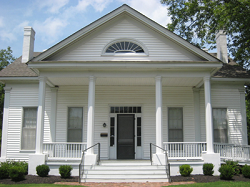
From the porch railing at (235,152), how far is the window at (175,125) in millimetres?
2242

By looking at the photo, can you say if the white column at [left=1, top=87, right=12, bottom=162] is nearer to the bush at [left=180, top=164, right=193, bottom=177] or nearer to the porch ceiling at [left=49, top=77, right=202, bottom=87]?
the porch ceiling at [left=49, top=77, right=202, bottom=87]

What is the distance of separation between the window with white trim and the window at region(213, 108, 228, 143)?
18.2 ft

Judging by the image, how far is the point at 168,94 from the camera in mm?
14281

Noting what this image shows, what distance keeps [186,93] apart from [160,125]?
12.3ft

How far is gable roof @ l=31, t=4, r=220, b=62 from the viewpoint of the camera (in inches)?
462

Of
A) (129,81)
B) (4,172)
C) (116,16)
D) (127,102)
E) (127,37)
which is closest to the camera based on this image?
(4,172)

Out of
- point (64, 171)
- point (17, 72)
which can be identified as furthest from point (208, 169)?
point (17, 72)

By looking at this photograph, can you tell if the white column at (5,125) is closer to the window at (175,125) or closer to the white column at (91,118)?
the white column at (91,118)

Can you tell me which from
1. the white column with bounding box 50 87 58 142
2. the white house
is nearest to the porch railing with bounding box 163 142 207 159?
the white house

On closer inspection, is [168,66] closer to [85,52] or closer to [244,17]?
[85,52]

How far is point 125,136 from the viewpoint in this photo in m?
13.8

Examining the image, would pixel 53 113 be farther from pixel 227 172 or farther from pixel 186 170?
pixel 227 172

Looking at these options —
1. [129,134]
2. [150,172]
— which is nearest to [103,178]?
[150,172]

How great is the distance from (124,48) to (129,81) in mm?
1787
